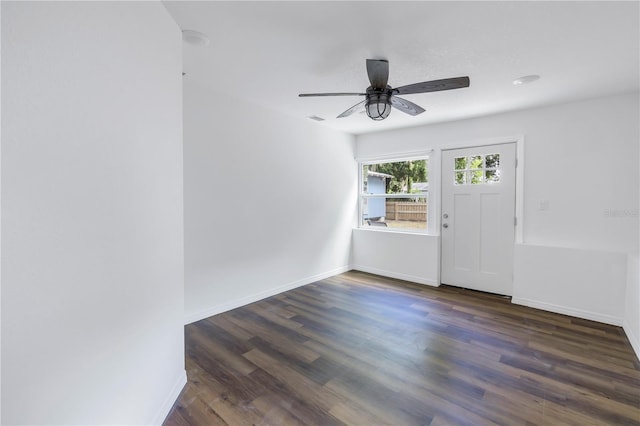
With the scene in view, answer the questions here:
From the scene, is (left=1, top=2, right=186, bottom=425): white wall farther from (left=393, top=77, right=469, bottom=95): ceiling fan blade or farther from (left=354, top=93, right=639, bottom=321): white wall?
(left=354, top=93, right=639, bottom=321): white wall

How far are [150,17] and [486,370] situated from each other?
327 cm

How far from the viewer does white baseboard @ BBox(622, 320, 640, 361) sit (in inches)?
98.3

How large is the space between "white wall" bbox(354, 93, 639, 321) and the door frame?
5 cm

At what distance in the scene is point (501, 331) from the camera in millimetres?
2928

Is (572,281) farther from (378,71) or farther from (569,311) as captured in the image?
(378,71)

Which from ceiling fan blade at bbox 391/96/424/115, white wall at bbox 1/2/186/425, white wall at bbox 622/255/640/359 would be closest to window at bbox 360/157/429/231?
ceiling fan blade at bbox 391/96/424/115

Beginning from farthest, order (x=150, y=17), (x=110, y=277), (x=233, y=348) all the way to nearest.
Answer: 1. (x=233, y=348)
2. (x=150, y=17)
3. (x=110, y=277)

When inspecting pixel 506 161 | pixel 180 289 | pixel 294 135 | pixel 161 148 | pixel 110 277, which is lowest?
→ pixel 180 289

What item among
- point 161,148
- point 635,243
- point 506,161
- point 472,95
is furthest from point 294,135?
point 635,243

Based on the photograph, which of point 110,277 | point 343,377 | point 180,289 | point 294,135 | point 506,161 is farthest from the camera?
point 294,135

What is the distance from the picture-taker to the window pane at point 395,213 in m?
4.73

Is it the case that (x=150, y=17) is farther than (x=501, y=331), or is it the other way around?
(x=501, y=331)

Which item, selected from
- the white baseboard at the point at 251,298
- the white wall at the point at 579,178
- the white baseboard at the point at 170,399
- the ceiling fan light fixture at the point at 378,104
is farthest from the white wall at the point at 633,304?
the white baseboard at the point at 170,399

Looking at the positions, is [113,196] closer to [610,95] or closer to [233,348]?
[233,348]
